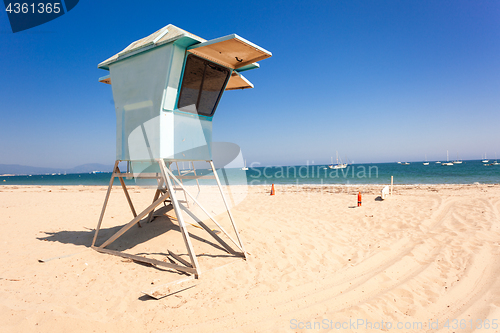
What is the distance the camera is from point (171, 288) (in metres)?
4.18

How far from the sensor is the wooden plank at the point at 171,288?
3.96m

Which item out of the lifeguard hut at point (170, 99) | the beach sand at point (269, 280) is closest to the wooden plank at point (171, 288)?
the beach sand at point (269, 280)

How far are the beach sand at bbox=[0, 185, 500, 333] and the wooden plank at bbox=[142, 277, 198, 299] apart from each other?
10 centimetres

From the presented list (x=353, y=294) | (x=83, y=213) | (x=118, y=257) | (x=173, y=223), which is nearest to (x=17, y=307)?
(x=118, y=257)

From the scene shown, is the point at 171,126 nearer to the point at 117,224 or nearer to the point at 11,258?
the point at 11,258

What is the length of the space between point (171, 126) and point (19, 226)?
7.86 metres

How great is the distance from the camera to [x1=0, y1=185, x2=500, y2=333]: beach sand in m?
3.52

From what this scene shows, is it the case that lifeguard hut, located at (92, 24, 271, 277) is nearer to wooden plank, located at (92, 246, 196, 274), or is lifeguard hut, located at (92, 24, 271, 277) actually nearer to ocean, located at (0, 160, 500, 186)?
wooden plank, located at (92, 246, 196, 274)

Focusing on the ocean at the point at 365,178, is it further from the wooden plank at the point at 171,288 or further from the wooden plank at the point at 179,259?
the wooden plank at the point at 171,288

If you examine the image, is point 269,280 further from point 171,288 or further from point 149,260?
point 149,260

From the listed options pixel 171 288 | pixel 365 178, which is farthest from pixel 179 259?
pixel 365 178

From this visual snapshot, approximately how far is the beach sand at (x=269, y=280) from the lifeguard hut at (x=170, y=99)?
59cm

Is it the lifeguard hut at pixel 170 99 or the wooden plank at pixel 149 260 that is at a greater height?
the lifeguard hut at pixel 170 99

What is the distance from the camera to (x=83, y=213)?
11156 millimetres
